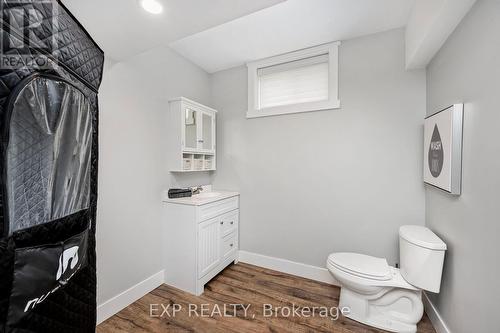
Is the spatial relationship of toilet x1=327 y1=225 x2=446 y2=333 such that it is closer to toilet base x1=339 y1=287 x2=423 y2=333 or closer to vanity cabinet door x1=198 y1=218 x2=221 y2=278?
toilet base x1=339 y1=287 x2=423 y2=333

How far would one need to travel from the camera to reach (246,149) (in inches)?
103

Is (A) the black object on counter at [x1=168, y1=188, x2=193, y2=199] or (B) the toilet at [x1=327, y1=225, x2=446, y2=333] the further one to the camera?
(A) the black object on counter at [x1=168, y1=188, x2=193, y2=199]

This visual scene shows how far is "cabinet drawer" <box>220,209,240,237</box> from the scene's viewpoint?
233 cm

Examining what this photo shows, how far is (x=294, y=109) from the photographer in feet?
7.59

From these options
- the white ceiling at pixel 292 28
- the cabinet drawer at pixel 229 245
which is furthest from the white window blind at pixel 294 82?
the cabinet drawer at pixel 229 245

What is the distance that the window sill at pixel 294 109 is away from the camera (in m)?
2.15

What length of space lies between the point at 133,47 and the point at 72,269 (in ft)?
4.79

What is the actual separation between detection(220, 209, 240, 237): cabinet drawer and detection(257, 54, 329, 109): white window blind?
1394mm

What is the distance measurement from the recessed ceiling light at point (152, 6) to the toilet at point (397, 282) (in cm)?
217

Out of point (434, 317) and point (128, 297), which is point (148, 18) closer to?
point (128, 297)

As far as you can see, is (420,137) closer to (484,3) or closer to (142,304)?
(484,3)

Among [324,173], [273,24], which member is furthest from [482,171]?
[273,24]

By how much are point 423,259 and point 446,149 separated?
0.77 metres

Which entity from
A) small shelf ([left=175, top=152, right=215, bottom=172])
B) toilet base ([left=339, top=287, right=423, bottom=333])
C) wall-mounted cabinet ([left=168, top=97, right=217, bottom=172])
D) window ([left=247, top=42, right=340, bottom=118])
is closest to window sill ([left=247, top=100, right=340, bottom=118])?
window ([left=247, top=42, right=340, bottom=118])
